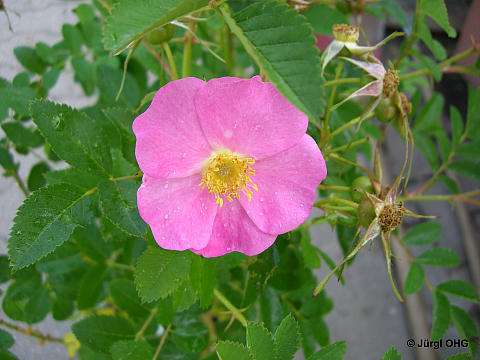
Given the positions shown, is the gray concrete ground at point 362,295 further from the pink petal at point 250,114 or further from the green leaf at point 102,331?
the pink petal at point 250,114

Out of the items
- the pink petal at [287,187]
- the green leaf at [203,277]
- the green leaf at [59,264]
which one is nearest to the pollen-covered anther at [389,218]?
the pink petal at [287,187]

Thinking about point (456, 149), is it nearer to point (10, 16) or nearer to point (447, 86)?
point (10, 16)

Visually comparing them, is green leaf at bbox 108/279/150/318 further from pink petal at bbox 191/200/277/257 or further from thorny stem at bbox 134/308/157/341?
pink petal at bbox 191/200/277/257

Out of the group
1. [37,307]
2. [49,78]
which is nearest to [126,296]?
[37,307]

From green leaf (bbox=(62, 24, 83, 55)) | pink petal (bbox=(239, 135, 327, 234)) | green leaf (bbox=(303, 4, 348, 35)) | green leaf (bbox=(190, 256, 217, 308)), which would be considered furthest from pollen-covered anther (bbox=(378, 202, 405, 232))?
green leaf (bbox=(62, 24, 83, 55))

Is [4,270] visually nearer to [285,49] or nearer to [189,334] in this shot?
[189,334]
